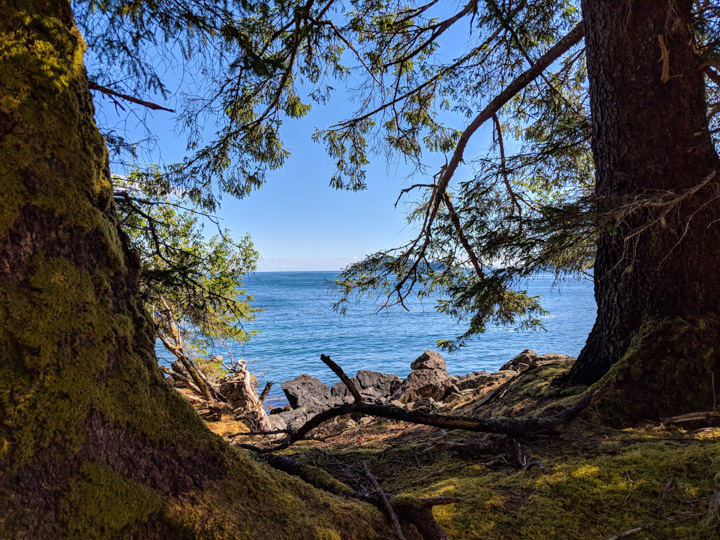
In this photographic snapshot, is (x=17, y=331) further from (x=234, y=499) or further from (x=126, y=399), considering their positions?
(x=234, y=499)

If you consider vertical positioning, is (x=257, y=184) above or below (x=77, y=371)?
above

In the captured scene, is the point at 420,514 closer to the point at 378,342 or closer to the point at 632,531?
the point at 632,531

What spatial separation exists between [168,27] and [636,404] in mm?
4563

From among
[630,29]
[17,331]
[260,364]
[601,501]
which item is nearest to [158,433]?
[17,331]

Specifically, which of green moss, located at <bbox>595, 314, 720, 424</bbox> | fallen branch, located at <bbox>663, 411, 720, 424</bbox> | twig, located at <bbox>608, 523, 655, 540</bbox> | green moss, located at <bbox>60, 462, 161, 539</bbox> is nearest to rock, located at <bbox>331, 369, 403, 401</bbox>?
green moss, located at <bbox>595, 314, 720, 424</bbox>

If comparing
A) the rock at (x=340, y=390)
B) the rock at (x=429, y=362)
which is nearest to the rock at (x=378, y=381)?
the rock at (x=340, y=390)

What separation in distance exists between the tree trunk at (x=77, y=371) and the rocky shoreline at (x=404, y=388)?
20.4ft

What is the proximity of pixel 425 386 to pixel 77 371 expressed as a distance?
919 centimetres

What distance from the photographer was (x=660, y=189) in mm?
2924

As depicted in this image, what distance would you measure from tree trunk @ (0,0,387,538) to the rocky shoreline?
6227 mm

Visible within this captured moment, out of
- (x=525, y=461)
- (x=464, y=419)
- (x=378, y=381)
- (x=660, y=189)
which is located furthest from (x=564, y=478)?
(x=378, y=381)

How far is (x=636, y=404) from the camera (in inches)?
115

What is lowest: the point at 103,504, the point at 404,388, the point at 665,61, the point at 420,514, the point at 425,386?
the point at 404,388

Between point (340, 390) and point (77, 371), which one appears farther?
point (340, 390)
